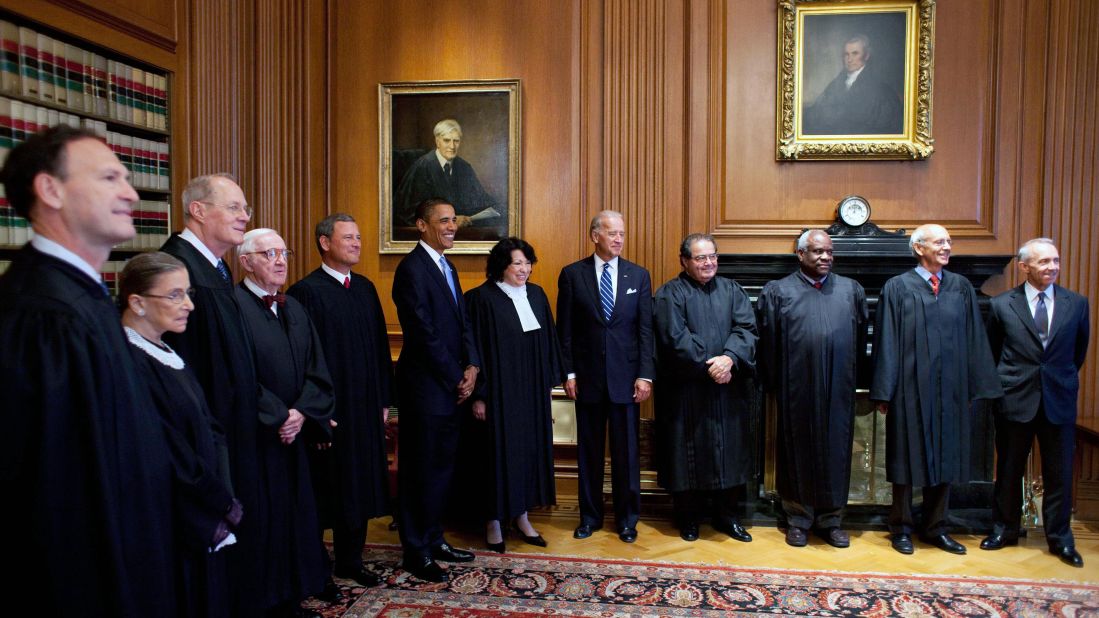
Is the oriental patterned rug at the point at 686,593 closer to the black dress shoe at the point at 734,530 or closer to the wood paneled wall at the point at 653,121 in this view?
the black dress shoe at the point at 734,530

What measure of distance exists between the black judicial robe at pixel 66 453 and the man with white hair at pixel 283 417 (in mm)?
962

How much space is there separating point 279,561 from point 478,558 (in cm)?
129

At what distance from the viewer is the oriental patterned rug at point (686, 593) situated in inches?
126

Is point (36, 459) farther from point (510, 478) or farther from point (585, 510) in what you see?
point (585, 510)

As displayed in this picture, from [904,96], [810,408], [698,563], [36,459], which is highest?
[904,96]

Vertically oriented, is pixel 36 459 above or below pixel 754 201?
below

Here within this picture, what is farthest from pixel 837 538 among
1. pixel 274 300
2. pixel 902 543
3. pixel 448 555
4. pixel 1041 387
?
pixel 274 300

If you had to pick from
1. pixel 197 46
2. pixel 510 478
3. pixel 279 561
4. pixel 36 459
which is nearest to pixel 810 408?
pixel 510 478

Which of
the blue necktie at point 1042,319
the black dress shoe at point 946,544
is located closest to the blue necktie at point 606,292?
the black dress shoe at point 946,544

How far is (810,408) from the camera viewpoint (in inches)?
160

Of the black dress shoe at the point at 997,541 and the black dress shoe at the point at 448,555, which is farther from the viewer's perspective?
the black dress shoe at the point at 997,541

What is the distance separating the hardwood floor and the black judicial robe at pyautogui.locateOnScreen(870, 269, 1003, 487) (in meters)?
0.43

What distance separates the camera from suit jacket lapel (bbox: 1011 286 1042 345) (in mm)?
3934

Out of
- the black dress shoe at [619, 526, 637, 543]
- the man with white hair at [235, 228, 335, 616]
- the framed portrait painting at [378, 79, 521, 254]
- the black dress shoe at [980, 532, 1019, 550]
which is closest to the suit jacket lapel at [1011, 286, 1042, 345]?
the black dress shoe at [980, 532, 1019, 550]
